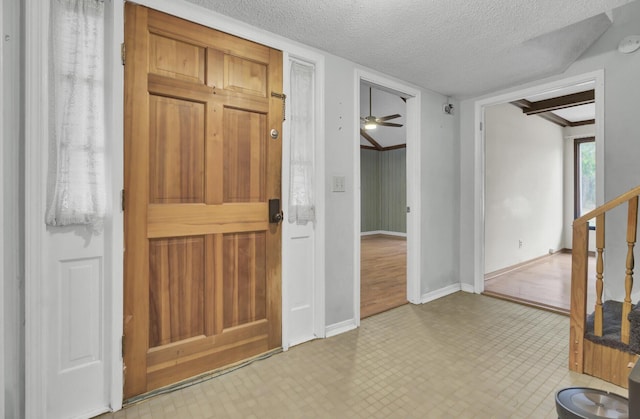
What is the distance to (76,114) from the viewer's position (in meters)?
1.51

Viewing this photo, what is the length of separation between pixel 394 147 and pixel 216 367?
8185 millimetres

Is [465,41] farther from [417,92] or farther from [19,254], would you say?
[19,254]

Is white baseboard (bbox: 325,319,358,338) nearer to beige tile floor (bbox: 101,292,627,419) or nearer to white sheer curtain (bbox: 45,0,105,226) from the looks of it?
beige tile floor (bbox: 101,292,627,419)

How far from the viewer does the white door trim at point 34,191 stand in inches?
56.2

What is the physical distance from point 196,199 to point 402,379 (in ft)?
5.50

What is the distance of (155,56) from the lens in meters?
1.75

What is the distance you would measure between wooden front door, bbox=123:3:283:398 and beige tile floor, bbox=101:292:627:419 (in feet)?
0.83

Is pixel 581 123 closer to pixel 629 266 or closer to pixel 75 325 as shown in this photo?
pixel 629 266

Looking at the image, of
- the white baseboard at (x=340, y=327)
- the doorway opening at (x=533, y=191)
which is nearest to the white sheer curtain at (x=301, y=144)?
the white baseboard at (x=340, y=327)

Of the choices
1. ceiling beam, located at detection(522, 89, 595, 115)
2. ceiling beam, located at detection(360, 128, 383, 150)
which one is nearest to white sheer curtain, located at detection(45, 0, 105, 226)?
ceiling beam, located at detection(522, 89, 595, 115)

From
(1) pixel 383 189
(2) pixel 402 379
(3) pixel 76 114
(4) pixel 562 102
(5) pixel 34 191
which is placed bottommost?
(2) pixel 402 379

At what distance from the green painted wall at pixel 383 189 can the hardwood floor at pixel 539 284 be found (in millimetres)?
4113

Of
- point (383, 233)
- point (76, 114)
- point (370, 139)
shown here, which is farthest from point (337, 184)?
point (383, 233)

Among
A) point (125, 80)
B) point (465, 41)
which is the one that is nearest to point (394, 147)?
point (465, 41)
